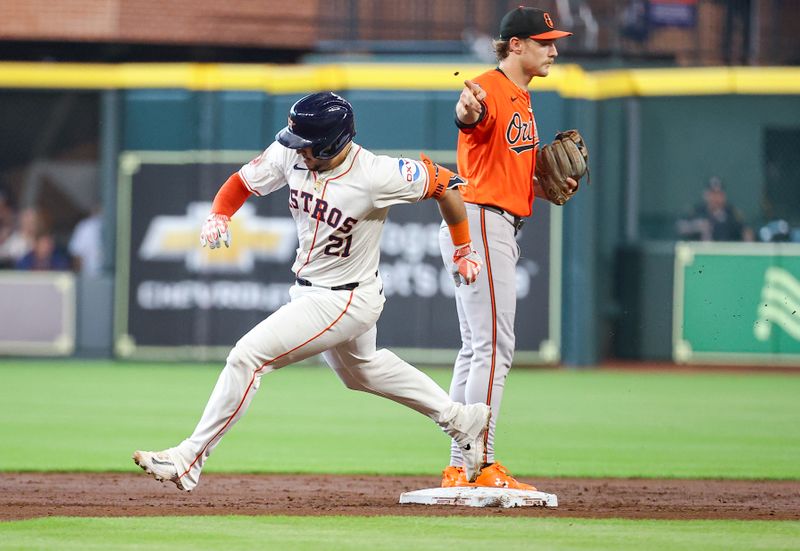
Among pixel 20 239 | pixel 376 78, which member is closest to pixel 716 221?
pixel 376 78

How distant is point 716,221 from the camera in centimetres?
1611

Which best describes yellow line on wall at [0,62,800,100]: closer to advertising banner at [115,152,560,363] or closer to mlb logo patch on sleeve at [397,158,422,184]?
advertising banner at [115,152,560,363]

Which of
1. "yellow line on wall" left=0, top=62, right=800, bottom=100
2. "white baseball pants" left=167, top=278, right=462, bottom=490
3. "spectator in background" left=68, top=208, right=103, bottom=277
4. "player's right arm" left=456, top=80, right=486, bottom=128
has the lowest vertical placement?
"white baseball pants" left=167, top=278, right=462, bottom=490

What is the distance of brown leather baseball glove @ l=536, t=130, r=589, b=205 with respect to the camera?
7.06 metres

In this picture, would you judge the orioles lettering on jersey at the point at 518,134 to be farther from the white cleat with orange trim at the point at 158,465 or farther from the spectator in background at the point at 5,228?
the spectator in background at the point at 5,228

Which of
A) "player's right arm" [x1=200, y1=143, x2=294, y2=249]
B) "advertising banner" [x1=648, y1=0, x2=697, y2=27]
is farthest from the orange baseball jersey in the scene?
"advertising banner" [x1=648, y1=0, x2=697, y2=27]

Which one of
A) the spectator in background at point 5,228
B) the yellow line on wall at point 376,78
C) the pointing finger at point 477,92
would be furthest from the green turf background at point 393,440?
the yellow line on wall at point 376,78

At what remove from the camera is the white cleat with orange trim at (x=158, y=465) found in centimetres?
594

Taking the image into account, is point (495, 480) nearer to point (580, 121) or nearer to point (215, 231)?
point (215, 231)

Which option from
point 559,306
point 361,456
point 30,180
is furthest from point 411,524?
point 30,180

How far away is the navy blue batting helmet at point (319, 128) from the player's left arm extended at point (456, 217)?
43 cm

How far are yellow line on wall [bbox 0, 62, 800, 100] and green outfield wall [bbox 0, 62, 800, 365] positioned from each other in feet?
0.05

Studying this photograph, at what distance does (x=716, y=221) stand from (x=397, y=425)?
6873mm

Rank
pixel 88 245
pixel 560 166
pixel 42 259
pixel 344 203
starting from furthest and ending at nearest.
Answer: pixel 88 245 → pixel 42 259 → pixel 560 166 → pixel 344 203
